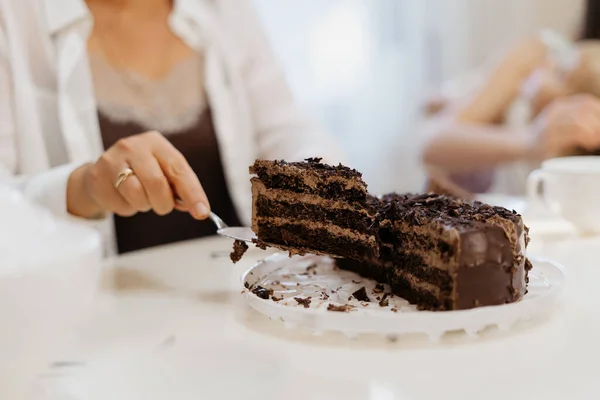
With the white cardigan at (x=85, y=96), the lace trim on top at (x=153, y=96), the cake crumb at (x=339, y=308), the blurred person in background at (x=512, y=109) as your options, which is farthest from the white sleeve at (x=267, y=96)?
the cake crumb at (x=339, y=308)

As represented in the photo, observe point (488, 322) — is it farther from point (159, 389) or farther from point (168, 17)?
point (168, 17)

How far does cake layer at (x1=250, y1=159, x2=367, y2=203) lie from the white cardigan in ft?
1.32

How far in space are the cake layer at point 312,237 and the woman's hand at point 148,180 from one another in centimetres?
10

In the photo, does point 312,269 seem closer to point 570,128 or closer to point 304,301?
point 304,301

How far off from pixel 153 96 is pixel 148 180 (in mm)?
712

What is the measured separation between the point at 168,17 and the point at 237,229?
93 centimetres

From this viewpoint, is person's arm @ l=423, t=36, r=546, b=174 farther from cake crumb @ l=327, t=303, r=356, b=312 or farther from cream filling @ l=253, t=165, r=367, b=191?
cake crumb @ l=327, t=303, r=356, b=312

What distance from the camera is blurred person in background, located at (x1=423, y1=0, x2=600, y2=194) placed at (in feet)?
7.43

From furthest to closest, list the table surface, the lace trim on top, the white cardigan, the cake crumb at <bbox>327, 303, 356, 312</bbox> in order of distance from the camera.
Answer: the lace trim on top → the white cardigan → the cake crumb at <bbox>327, 303, 356, 312</bbox> → the table surface

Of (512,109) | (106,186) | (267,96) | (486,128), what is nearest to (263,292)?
(106,186)

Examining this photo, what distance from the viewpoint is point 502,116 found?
2.78 metres

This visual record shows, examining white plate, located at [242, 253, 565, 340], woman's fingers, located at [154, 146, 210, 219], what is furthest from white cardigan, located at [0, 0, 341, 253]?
white plate, located at [242, 253, 565, 340]

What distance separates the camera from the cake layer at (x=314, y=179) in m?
1.00

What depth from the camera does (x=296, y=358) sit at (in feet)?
2.40
